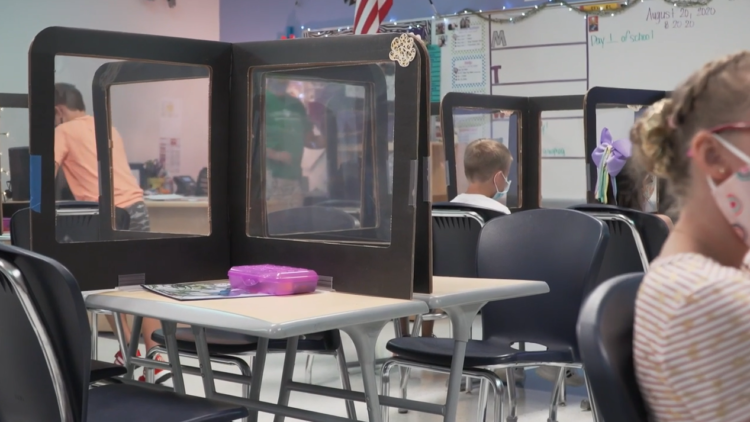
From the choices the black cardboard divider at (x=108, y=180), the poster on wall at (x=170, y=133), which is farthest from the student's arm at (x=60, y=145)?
the poster on wall at (x=170, y=133)

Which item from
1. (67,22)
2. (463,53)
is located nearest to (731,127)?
(463,53)

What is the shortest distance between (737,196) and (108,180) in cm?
188

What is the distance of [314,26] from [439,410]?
546 centimetres

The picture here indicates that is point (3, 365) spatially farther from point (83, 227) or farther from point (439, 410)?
point (439, 410)

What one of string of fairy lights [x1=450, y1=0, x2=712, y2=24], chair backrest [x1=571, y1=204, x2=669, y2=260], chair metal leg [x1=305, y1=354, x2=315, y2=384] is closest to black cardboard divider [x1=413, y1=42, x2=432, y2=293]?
chair backrest [x1=571, y1=204, x2=669, y2=260]

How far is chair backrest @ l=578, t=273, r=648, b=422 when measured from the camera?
0.94m

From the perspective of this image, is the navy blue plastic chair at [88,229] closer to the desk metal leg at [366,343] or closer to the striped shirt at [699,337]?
the desk metal leg at [366,343]

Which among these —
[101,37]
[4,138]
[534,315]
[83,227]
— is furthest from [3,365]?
[4,138]

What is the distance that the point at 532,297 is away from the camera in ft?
8.81

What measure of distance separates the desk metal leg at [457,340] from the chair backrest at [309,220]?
0.32 m

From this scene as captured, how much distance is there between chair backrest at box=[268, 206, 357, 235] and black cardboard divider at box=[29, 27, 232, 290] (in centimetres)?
16

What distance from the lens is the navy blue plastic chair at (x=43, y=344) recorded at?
1574 millimetres

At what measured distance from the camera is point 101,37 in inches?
84.0

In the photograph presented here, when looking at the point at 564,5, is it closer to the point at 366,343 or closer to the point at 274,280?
the point at 274,280
